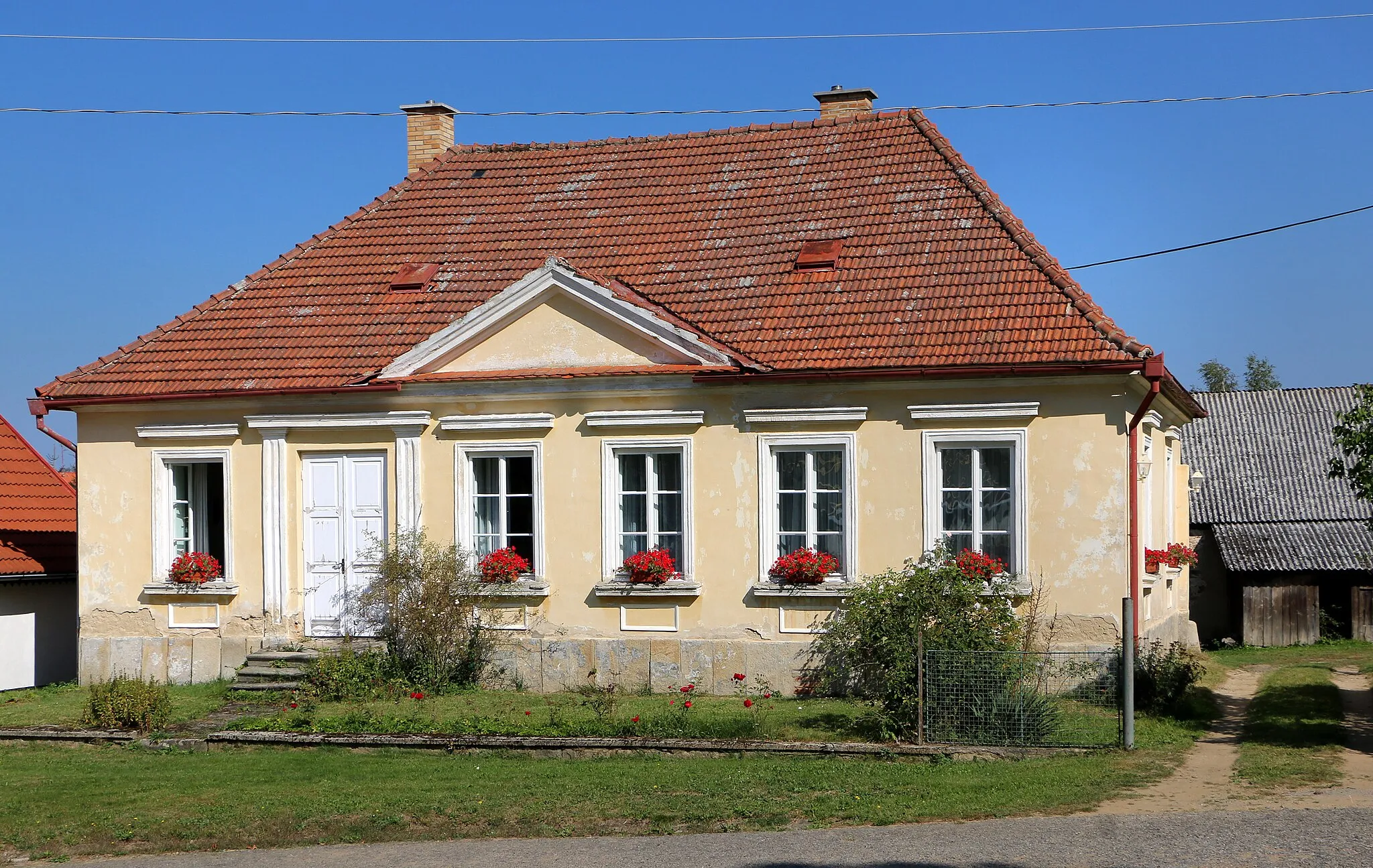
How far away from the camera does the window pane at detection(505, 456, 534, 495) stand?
684 inches

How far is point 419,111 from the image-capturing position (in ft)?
70.9

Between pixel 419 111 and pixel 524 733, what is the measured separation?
1153 centimetres

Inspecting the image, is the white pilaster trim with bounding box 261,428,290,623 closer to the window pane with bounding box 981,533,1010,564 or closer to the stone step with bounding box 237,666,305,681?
the stone step with bounding box 237,666,305,681

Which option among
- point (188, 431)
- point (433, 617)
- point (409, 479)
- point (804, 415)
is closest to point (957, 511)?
point (804, 415)

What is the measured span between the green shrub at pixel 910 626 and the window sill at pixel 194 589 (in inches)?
300

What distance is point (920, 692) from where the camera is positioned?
12391 millimetres

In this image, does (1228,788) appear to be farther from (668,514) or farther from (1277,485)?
(1277,485)

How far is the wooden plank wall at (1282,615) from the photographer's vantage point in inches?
1005

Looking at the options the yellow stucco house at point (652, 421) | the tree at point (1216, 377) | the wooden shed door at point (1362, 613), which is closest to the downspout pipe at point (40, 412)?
the yellow stucco house at point (652, 421)

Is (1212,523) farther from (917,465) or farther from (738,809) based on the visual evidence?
(738,809)

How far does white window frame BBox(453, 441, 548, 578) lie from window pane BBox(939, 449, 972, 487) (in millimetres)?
4773

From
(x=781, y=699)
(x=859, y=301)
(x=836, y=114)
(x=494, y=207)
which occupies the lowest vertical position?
(x=781, y=699)

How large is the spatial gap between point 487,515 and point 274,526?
2706mm

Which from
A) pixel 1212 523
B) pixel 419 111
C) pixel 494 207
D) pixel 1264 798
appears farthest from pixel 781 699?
pixel 1212 523
